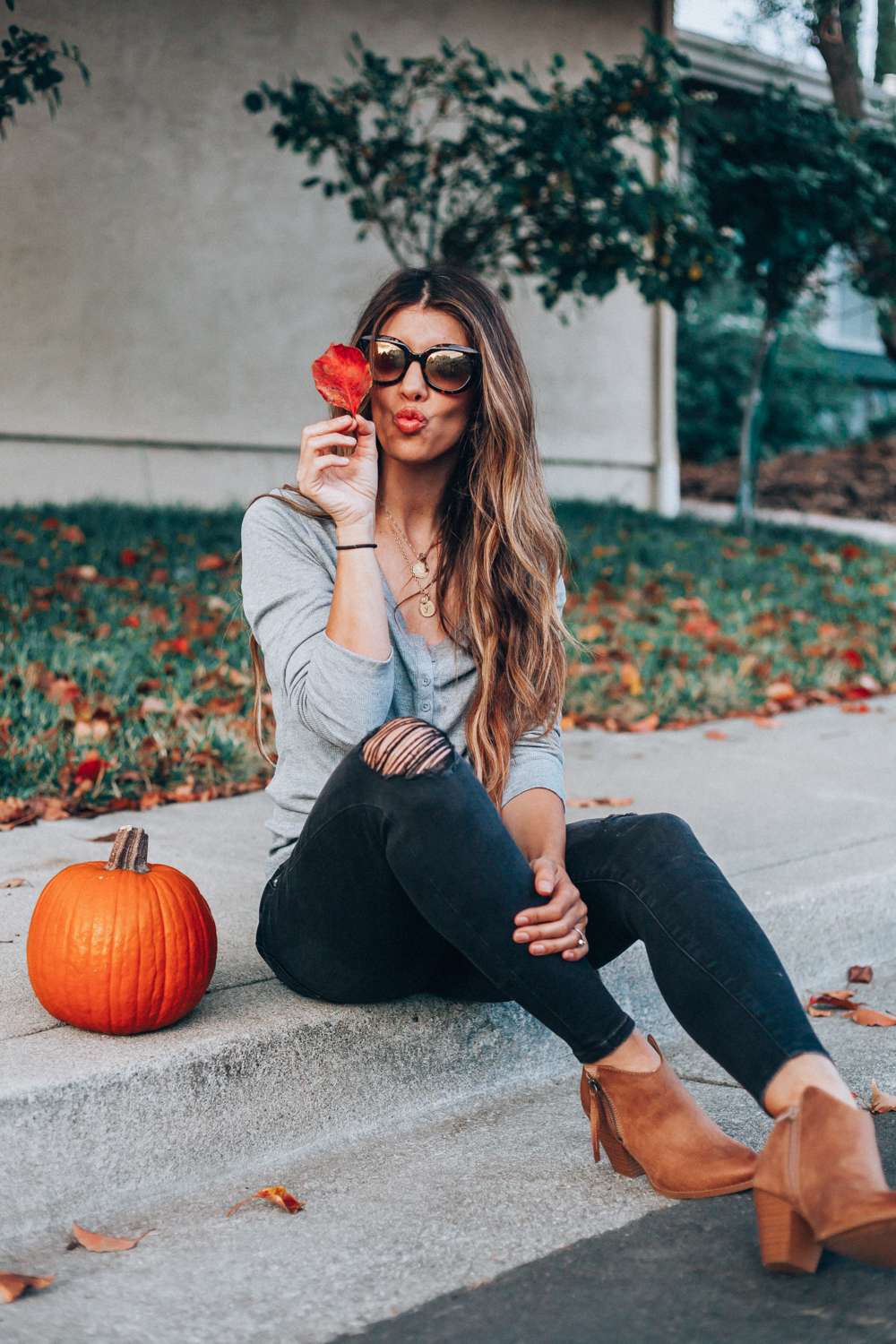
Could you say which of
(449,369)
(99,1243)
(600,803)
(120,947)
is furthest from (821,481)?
(99,1243)

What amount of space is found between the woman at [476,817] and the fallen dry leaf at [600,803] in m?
1.34

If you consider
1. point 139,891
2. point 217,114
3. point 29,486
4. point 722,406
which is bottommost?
point 139,891

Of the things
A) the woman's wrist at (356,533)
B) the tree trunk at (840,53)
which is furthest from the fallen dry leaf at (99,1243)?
the tree trunk at (840,53)

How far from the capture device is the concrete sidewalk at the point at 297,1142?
5.66 feet

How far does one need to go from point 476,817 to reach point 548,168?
6.47m

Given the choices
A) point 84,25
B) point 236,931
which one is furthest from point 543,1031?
point 84,25

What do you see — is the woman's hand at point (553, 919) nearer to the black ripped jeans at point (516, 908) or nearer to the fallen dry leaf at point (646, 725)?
the black ripped jeans at point (516, 908)

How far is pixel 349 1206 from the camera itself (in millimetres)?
1972

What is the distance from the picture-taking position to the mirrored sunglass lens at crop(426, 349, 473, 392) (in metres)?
2.37

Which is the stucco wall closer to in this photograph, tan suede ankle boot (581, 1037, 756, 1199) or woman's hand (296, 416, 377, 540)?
woman's hand (296, 416, 377, 540)

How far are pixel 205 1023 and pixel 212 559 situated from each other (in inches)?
200

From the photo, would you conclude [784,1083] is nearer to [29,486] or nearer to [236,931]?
[236,931]

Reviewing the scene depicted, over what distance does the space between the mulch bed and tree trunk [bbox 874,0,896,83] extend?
5897mm

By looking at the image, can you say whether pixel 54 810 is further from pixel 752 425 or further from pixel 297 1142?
pixel 752 425
